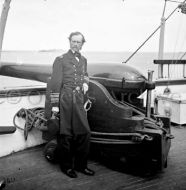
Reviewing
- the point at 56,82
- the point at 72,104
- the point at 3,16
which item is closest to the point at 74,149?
the point at 72,104

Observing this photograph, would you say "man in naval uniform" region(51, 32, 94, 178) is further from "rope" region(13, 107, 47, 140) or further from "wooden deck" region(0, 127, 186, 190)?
"rope" region(13, 107, 47, 140)

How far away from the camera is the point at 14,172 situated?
114 inches

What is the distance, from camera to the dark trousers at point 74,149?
9.24ft

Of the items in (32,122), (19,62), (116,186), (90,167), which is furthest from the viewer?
(19,62)

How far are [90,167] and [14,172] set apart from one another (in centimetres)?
78

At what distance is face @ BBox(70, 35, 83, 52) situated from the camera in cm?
273

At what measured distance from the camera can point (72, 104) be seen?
2746 mm

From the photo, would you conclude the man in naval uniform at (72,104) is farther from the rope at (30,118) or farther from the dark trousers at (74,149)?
the rope at (30,118)

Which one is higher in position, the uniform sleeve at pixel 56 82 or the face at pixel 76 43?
the face at pixel 76 43

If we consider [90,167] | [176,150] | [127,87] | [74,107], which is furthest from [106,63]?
[176,150]

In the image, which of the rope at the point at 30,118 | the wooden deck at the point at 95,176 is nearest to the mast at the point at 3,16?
the rope at the point at 30,118

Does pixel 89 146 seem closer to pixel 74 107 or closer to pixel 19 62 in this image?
pixel 74 107

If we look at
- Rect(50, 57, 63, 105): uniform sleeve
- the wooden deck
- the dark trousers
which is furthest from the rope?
Rect(50, 57, 63, 105): uniform sleeve

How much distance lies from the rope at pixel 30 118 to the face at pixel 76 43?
94 cm
